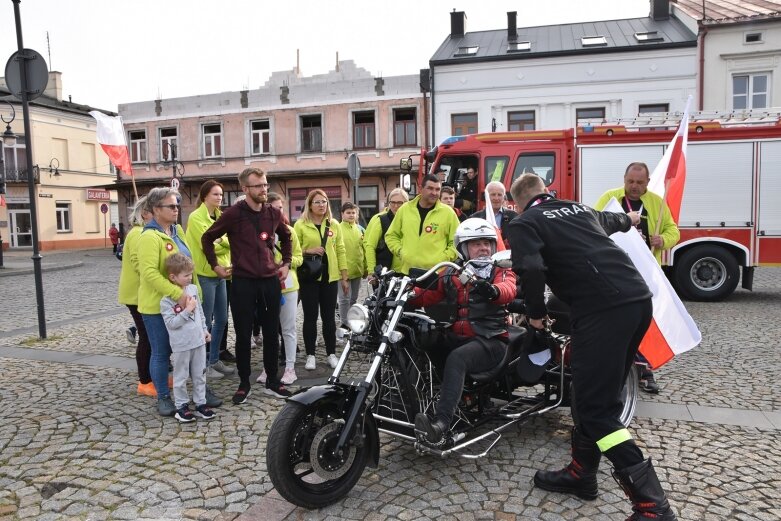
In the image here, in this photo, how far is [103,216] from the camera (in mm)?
36688

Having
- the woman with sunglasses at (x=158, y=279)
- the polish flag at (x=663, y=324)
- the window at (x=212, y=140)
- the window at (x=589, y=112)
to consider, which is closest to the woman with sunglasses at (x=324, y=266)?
the woman with sunglasses at (x=158, y=279)

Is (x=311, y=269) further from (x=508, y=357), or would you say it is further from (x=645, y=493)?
(x=645, y=493)

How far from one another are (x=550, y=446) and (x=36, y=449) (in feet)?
11.3

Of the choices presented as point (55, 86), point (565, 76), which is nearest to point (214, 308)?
point (565, 76)

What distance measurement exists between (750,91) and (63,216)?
3492 centimetres

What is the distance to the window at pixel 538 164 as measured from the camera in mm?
11086

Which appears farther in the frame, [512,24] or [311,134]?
[311,134]

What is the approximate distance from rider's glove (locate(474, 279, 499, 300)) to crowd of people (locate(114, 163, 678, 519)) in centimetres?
1

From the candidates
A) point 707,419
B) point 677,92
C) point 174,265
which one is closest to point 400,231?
point 174,265

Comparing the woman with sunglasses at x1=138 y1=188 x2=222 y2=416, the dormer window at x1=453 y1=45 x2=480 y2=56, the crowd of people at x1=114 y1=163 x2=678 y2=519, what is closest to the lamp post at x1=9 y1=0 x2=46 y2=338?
the crowd of people at x1=114 y1=163 x2=678 y2=519

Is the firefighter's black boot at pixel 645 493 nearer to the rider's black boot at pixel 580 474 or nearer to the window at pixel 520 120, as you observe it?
the rider's black boot at pixel 580 474

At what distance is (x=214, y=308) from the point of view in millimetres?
5930

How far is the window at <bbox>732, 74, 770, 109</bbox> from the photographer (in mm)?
21625

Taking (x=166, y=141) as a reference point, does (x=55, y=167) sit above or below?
below
